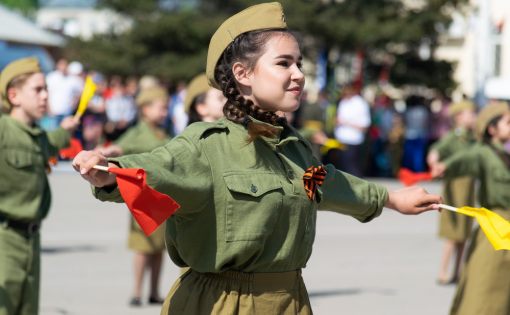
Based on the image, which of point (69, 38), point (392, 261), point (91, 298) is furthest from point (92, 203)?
point (69, 38)

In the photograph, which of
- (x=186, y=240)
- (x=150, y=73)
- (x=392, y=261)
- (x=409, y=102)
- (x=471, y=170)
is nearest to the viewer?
(x=186, y=240)

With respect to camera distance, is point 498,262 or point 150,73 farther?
point 150,73

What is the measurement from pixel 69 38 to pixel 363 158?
14.6 metres

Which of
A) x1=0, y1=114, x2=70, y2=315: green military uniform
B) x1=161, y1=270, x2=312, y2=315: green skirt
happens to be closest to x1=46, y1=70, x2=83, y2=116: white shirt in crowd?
x1=0, y1=114, x2=70, y2=315: green military uniform

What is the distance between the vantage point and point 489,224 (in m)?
4.50

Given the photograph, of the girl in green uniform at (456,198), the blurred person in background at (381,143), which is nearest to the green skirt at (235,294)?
the girl in green uniform at (456,198)

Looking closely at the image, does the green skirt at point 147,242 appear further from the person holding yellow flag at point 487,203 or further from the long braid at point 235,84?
the long braid at point 235,84

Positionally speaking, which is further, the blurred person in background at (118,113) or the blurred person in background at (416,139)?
the blurred person in background at (416,139)

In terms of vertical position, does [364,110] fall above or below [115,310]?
above

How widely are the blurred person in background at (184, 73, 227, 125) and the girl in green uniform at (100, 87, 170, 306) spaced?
1.36 metres

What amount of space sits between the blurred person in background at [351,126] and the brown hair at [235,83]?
1707 centimetres

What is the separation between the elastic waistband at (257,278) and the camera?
164 inches

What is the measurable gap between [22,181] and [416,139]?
18.0 m

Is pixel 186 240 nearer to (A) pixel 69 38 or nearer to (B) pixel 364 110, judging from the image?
(B) pixel 364 110
